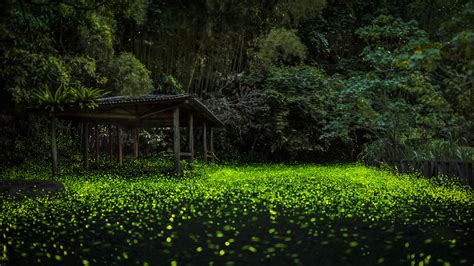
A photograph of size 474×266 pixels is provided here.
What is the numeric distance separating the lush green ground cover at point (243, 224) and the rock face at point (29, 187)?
0.33 m

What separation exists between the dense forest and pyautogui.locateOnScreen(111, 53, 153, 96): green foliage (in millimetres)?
46

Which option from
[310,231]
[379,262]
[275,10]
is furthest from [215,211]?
[275,10]

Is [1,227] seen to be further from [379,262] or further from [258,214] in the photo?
[379,262]

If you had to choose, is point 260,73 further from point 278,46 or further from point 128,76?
point 128,76

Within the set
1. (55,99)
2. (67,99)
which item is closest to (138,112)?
(67,99)

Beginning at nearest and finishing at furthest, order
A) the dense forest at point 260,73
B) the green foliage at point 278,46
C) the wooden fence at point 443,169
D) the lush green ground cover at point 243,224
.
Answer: the lush green ground cover at point 243,224
the wooden fence at point 443,169
the dense forest at point 260,73
the green foliage at point 278,46

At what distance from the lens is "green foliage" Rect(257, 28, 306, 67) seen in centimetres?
2281

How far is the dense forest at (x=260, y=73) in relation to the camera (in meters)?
14.5

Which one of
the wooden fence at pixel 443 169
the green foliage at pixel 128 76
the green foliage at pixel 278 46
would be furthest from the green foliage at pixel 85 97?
the green foliage at pixel 278 46

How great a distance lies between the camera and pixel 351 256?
486 centimetres

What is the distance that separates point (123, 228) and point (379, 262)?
357cm

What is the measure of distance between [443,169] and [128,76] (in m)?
12.1

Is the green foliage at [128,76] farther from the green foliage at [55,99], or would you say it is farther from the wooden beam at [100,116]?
the green foliage at [55,99]

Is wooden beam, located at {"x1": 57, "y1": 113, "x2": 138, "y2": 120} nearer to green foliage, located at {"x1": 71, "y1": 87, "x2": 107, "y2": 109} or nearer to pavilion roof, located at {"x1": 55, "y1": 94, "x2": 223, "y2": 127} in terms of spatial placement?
pavilion roof, located at {"x1": 55, "y1": 94, "x2": 223, "y2": 127}
